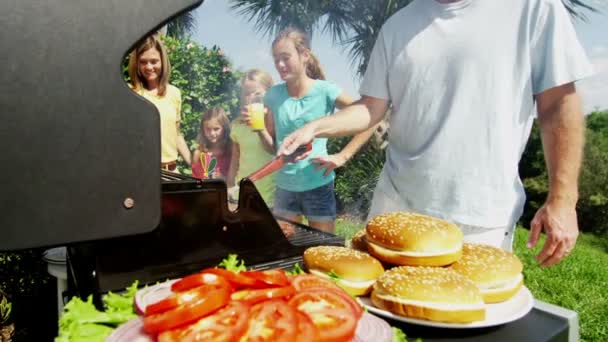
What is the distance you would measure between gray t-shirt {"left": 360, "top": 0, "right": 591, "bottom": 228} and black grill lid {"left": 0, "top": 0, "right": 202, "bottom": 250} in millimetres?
1839

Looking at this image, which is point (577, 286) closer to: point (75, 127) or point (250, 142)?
point (250, 142)

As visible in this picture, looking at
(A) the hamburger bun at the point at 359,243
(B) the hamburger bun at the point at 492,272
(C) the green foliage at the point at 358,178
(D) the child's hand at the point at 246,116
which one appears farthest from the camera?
(C) the green foliage at the point at 358,178

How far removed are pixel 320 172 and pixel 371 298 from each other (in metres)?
3.11

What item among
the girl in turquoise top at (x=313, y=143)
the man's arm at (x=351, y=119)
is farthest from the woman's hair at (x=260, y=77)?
the man's arm at (x=351, y=119)

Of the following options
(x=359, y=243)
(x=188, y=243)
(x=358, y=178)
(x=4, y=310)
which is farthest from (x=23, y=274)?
(x=358, y=178)

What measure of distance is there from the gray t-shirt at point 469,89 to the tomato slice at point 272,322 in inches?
69.8

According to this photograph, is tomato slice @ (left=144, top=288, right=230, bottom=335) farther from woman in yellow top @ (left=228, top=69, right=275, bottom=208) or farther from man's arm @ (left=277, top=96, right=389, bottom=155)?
woman in yellow top @ (left=228, top=69, right=275, bottom=208)

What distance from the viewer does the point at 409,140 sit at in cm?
262

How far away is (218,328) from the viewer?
2.64ft

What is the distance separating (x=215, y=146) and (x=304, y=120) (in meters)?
1.76

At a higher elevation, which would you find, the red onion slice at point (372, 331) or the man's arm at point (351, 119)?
the man's arm at point (351, 119)

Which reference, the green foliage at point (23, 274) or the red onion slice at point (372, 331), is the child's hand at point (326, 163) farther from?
the red onion slice at point (372, 331)

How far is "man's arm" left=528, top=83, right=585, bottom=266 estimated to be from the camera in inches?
83.4

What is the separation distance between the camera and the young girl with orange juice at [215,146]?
5.54 m
